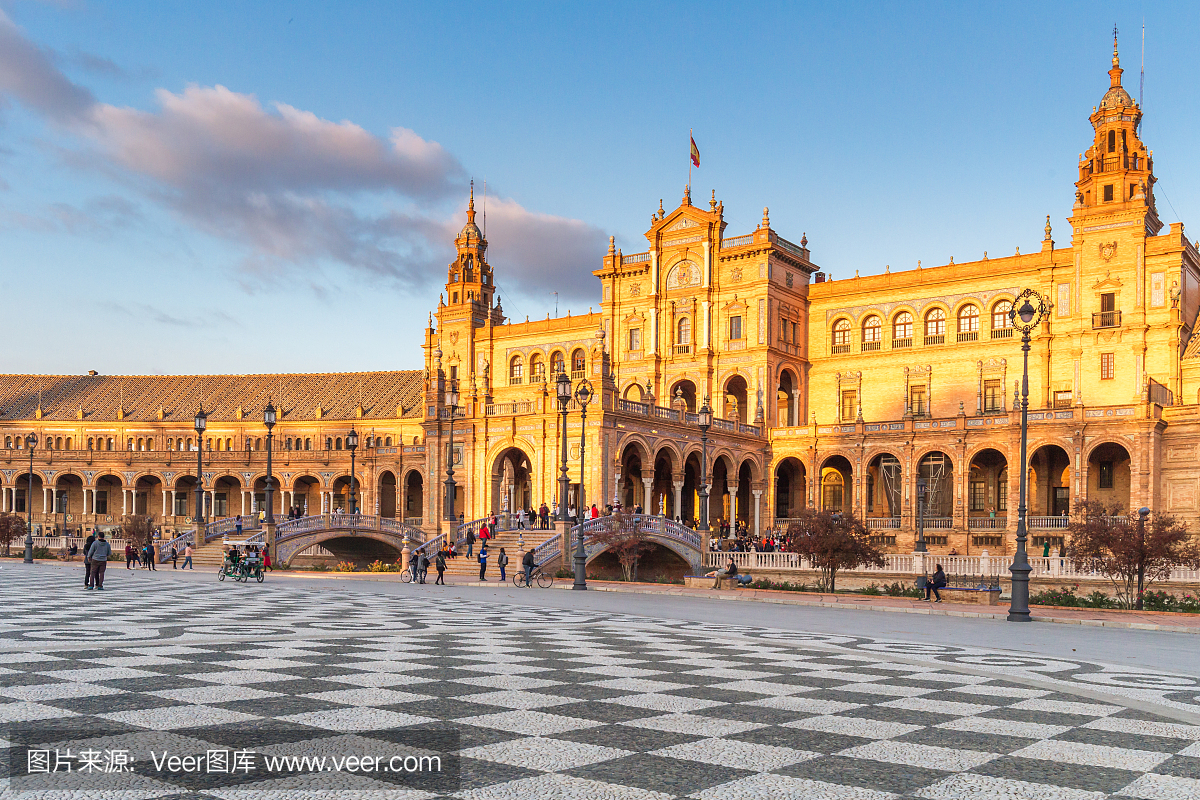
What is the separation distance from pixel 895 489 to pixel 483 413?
2322 cm

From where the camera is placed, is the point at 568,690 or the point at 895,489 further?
the point at 895,489

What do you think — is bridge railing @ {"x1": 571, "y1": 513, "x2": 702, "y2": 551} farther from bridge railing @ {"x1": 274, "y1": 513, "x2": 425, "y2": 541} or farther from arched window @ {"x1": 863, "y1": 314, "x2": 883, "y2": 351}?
arched window @ {"x1": 863, "y1": 314, "x2": 883, "y2": 351}

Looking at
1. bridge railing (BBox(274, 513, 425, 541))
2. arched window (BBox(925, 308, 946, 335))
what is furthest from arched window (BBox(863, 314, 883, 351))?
bridge railing (BBox(274, 513, 425, 541))

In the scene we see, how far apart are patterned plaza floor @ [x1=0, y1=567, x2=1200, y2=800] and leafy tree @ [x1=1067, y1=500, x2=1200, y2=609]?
18.5 meters

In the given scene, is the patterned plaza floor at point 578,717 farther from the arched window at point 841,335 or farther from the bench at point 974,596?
the arched window at point 841,335

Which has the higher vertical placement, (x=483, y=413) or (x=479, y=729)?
(x=483, y=413)

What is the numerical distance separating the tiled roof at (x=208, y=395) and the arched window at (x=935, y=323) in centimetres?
4552

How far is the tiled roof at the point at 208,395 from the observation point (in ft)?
311

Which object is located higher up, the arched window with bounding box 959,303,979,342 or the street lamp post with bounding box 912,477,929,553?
the arched window with bounding box 959,303,979,342

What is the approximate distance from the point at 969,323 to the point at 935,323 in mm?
2031

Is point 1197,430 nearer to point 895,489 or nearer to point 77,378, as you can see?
point 895,489

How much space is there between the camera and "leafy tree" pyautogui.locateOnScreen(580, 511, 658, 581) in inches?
1586

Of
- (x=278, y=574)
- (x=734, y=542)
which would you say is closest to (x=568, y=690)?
(x=278, y=574)

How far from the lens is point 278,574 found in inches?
1590
